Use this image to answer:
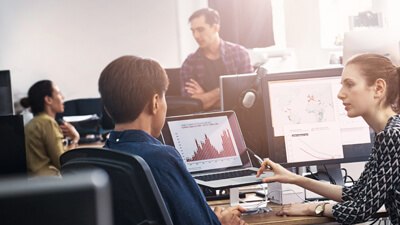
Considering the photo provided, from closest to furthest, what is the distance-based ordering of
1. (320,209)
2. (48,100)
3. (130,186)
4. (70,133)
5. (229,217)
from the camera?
1. (130,186)
2. (229,217)
3. (320,209)
4. (48,100)
5. (70,133)

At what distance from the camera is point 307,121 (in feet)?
8.73

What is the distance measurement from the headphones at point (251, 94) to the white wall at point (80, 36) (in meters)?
4.85

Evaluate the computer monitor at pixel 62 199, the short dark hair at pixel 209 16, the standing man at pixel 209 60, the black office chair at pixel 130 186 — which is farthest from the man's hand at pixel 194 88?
the computer monitor at pixel 62 199

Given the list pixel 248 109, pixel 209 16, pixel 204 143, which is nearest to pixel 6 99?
pixel 248 109

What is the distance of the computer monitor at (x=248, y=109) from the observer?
9.64ft

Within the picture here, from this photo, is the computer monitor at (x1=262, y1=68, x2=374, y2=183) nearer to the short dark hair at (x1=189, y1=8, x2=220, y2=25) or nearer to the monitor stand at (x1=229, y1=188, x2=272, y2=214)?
the monitor stand at (x1=229, y1=188, x2=272, y2=214)

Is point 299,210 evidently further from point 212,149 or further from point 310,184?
point 212,149

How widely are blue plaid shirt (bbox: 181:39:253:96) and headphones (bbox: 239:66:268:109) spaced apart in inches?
94.3

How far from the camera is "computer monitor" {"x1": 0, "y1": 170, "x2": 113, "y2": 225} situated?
0.45m

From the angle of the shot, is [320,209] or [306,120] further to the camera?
[306,120]

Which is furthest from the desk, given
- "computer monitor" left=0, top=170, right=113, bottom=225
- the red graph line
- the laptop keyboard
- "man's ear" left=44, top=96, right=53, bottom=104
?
"man's ear" left=44, top=96, right=53, bottom=104

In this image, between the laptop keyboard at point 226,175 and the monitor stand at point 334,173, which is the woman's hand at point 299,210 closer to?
the laptop keyboard at point 226,175

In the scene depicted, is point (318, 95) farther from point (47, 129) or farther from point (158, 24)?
point (158, 24)

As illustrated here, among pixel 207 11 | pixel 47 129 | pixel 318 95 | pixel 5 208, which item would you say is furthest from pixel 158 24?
pixel 5 208
